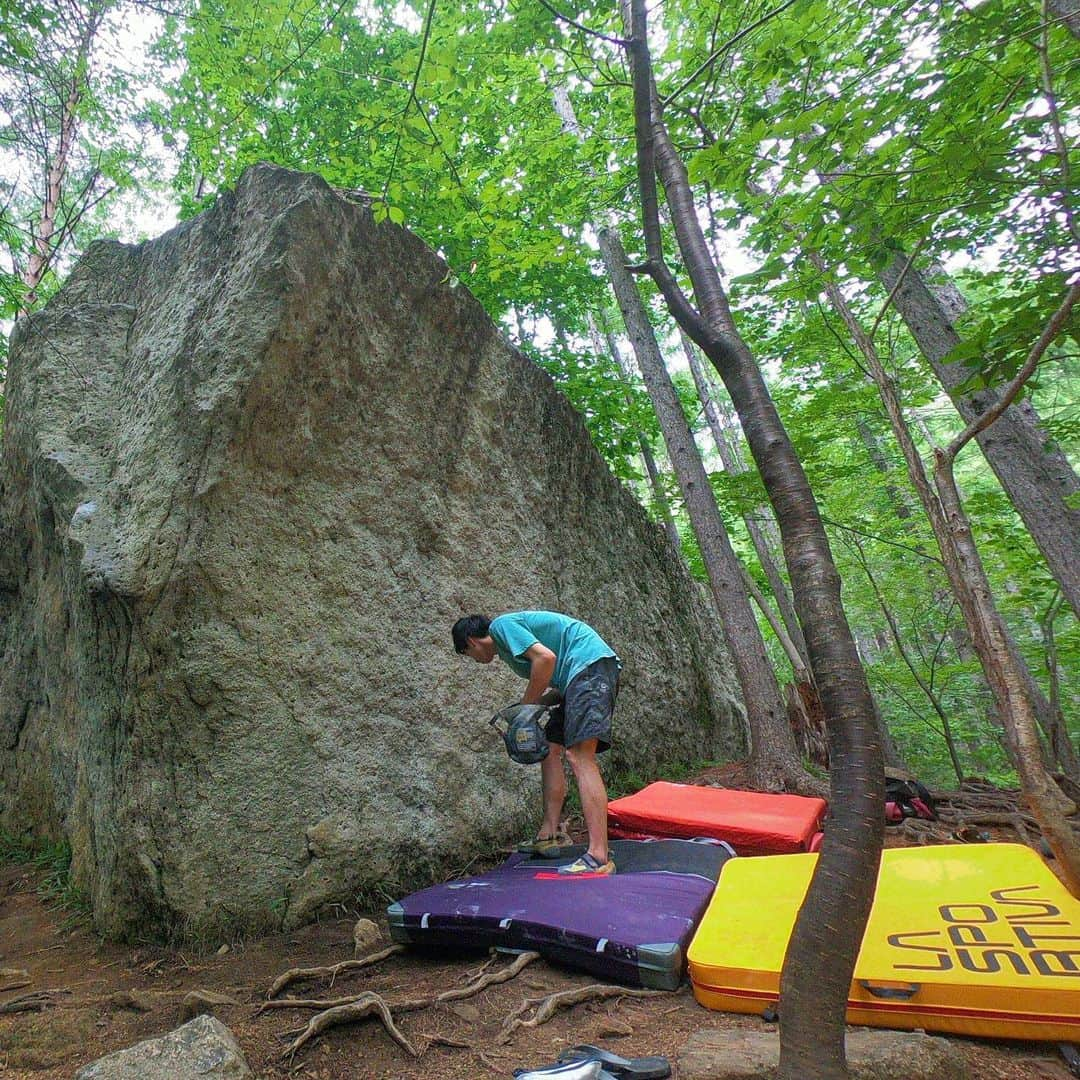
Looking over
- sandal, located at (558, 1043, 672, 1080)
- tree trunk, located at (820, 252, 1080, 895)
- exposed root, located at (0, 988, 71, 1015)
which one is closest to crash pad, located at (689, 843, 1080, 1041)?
tree trunk, located at (820, 252, 1080, 895)

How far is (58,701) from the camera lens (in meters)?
3.92

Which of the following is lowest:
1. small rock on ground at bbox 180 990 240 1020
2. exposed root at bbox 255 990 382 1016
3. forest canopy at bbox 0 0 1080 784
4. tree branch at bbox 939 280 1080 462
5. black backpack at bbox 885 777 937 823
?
black backpack at bbox 885 777 937 823

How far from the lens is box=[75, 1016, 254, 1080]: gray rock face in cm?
154

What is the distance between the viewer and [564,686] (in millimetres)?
3438

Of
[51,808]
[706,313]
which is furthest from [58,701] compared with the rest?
[706,313]

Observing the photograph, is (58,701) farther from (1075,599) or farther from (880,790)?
(1075,599)

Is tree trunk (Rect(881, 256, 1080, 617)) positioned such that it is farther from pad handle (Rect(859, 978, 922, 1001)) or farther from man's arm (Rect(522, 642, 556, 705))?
pad handle (Rect(859, 978, 922, 1001))

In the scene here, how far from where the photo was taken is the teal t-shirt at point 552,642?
3.33m

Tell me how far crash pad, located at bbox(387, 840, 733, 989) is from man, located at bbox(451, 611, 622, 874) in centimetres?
33

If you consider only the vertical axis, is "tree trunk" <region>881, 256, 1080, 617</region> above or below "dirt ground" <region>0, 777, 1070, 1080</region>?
above

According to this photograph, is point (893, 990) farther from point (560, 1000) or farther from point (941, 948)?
point (560, 1000)

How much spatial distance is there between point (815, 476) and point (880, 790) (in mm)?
6771

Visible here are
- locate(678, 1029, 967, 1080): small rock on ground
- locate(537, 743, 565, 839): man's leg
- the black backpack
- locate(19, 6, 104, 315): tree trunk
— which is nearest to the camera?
locate(678, 1029, 967, 1080): small rock on ground

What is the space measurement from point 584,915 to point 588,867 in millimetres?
613
